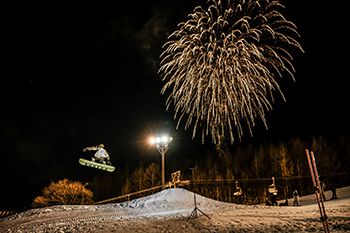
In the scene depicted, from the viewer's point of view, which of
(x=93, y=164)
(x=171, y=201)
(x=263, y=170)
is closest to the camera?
(x=171, y=201)

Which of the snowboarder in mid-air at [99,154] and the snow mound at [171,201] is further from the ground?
the snowboarder in mid-air at [99,154]

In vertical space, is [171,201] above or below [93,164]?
below

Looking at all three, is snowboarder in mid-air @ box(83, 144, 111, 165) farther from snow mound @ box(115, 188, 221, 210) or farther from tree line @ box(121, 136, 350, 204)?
tree line @ box(121, 136, 350, 204)

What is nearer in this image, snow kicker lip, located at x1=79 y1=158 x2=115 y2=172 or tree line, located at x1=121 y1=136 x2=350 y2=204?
snow kicker lip, located at x1=79 y1=158 x2=115 y2=172

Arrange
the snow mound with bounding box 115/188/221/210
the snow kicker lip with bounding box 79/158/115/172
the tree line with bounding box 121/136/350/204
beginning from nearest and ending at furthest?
the snow mound with bounding box 115/188/221/210 → the snow kicker lip with bounding box 79/158/115/172 → the tree line with bounding box 121/136/350/204

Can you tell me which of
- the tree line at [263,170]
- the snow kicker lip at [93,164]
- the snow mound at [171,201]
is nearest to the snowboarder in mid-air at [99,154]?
the snow kicker lip at [93,164]

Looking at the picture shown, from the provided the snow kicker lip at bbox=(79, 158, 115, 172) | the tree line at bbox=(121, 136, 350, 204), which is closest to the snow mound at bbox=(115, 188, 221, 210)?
the snow kicker lip at bbox=(79, 158, 115, 172)

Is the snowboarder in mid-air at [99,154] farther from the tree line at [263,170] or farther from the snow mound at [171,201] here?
the tree line at [263,170]

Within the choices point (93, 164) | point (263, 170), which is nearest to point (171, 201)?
point (93, 164)

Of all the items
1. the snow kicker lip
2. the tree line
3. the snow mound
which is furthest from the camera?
the tree line

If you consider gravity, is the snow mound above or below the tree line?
below

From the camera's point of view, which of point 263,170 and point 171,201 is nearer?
point 171,201

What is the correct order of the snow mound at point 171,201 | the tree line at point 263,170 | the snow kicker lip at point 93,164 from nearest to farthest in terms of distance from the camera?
the snow mound at point 171,201, the snow kicker lip at point 93,164, the tree line at point 263,170

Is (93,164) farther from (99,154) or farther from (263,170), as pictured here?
(263,170)
